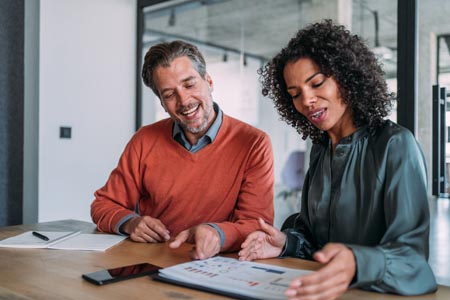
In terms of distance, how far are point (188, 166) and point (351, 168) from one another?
2.17 ft

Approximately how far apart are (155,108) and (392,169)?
10.1 ft

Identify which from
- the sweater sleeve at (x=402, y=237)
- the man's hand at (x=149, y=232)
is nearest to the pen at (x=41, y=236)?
the man's hand at (x=149, y=232)

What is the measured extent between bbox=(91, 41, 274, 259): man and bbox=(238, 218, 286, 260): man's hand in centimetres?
31

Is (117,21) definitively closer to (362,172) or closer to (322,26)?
(322,26)

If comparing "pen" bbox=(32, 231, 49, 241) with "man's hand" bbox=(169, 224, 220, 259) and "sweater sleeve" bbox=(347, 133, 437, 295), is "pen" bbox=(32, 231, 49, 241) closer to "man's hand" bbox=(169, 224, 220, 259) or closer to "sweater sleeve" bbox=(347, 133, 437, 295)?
"man's hand" bbox=(169, 224, 220, 259)

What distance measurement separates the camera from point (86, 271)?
1107mm

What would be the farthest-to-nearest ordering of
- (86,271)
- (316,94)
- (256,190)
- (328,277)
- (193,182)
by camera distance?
(193,182)
(256,190)
(316,94)
(86,271)
(328,277)

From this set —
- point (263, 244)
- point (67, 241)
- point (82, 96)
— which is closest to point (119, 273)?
point (263, 244)

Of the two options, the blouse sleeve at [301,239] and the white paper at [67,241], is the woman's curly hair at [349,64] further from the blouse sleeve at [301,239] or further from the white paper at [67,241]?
the white paper at [67,241]

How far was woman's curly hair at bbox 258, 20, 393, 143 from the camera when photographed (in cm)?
122

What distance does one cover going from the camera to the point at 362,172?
1163 mm

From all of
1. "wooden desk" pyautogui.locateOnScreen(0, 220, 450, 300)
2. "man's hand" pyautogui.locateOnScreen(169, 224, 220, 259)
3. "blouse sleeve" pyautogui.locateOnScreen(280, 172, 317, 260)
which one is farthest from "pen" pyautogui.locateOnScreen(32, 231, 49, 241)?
"blouse sleeve" pyautogui.locateOnScreen(280, 172, 317, 260)

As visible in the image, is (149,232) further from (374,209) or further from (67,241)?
(374,209)

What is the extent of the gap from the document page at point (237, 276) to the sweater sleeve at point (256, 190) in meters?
0.33
